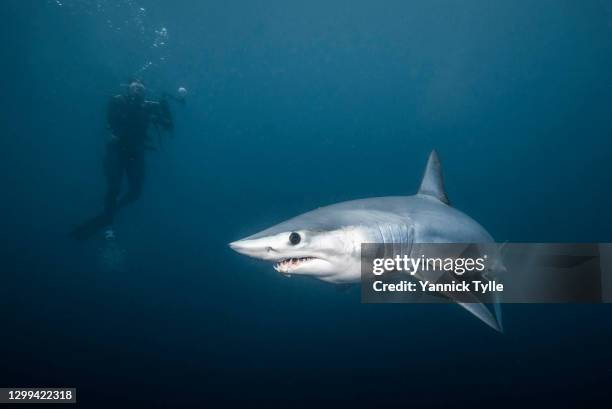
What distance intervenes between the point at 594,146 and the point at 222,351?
74744 mm

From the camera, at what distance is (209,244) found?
54469 millimetres

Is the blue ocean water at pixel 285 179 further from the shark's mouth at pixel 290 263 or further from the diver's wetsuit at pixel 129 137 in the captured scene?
the shark's mouth at pixel 290 263

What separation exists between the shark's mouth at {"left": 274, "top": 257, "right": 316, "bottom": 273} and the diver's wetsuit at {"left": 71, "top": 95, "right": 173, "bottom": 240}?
11.1 meters

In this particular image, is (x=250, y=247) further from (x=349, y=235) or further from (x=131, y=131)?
(x=131, y=131)

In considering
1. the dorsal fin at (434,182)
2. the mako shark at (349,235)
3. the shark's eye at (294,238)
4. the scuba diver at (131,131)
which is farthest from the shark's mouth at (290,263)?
the scuba diver at (131,131)

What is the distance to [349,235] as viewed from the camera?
279 cm

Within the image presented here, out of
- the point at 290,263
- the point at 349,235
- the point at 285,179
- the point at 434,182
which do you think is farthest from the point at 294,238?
the point at 285,179

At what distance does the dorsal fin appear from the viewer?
4.91 metres

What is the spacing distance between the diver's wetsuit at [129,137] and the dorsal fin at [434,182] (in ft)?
32.9

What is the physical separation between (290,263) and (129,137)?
11.8m

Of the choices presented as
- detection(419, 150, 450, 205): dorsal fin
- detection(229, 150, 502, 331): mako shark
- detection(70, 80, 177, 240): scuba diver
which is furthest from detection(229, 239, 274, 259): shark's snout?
detection(70, 80, 177, 240): scuba diver

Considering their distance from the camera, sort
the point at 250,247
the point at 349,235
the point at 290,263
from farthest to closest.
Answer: the point at 349,235, the point at 290,263, the point at 250,247

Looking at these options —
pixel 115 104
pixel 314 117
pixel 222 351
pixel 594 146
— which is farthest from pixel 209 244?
pixel 594 146

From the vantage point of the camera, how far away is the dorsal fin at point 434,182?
491 centimetres
